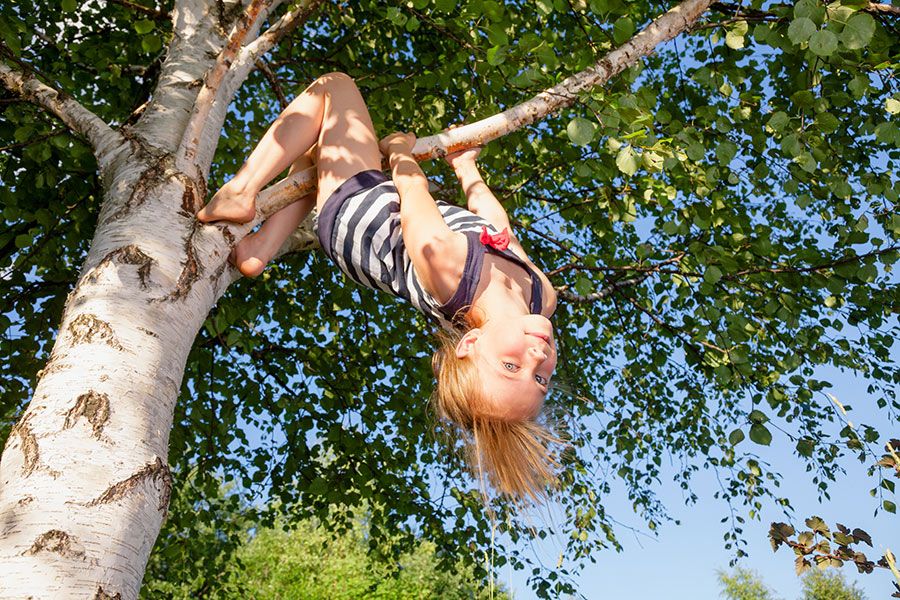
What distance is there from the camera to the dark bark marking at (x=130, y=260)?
2.62 metres

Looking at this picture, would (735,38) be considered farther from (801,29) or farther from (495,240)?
(495,240)

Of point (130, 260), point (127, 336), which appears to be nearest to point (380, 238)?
point (130, 260)

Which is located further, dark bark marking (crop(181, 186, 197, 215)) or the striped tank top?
the striped tank top

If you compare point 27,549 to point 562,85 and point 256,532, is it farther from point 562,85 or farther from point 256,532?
point 256,532

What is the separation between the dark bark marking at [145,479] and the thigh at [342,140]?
135cm

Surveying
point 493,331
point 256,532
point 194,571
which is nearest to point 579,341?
point 194,571

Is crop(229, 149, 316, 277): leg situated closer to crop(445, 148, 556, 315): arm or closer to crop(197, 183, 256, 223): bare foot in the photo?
crop(197, 183, 256, 223): bare foot

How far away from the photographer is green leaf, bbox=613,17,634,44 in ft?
11.3

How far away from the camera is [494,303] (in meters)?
3.02

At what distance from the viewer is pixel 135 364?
7.84 feet

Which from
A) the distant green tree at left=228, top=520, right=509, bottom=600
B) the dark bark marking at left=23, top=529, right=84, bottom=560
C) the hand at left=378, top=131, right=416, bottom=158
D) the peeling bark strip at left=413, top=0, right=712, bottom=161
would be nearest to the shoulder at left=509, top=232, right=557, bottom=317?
the peeling bark strip at left=413, top=0, right=712, bottom=161

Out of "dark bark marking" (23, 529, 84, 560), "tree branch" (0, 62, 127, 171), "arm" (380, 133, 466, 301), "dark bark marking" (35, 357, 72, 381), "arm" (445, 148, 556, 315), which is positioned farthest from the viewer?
"arm" (445, 148, 556, 315)

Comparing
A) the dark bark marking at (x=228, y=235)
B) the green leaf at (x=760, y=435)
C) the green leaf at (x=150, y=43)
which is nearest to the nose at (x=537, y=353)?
the dark bark marking at (x=228, y=235)

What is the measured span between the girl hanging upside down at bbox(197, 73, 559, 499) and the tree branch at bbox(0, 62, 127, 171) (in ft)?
2.55
